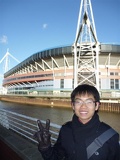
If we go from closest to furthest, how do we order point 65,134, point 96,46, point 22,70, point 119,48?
point 65,134, point 96,46, point 119,48, point 22,70

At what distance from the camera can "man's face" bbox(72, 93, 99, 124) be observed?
169 centimetres

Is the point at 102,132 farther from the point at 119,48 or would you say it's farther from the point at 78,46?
the point at 119,48

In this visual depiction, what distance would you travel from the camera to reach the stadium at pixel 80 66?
112 ft

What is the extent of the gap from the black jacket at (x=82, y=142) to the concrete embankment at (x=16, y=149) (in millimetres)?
1331

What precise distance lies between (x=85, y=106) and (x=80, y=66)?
1476 inches

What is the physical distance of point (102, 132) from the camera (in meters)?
1.54

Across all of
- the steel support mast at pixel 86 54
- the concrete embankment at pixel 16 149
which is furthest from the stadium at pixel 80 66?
the concrete embankment at pixel 16 149

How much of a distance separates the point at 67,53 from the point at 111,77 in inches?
415

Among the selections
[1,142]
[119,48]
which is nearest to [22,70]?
[119,48]

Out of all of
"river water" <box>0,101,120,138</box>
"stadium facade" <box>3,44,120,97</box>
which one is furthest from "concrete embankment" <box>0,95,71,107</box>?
"river water" <box>0,101,120,138</box>

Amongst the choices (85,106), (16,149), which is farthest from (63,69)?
(85,106)

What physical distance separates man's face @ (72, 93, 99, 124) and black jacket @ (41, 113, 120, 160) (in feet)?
0.18

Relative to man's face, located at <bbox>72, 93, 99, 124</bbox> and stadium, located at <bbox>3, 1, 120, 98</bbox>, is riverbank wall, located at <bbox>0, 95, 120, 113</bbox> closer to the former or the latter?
stadium, located at <bbox>3, 1, 120, 98</bbox>

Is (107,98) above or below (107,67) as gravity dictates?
below
